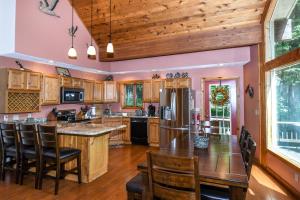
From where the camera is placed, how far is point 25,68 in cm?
461

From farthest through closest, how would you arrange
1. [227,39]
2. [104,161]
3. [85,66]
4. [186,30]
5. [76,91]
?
[85,66] → [76,91] → [186,30] → [227,39] → [104,161]

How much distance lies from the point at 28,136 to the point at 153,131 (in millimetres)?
3608

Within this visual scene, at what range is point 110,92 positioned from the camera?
22.1 ft

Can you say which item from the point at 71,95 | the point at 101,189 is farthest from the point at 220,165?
the point at 71,95

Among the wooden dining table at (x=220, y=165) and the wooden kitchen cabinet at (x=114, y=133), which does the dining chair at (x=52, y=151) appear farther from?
the wooden kitchen cabinet at (x=114, y=133)

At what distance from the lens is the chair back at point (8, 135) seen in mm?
3227

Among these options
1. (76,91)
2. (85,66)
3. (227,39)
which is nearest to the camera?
(227,39)

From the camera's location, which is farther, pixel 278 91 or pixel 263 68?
pixel 263 68

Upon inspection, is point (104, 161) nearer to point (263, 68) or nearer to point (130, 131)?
point (130, 131)

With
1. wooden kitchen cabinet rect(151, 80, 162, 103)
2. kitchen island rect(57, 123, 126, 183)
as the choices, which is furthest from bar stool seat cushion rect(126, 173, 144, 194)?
wooden kitchen cabinet rect(151, 80, 162, 103)

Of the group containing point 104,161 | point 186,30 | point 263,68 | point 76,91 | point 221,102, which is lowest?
point 104,161

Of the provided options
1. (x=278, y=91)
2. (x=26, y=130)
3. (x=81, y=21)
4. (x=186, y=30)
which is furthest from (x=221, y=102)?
(x=81, y=21)

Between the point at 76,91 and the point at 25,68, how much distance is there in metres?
1.37

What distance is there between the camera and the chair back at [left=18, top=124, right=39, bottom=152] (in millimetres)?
3029
